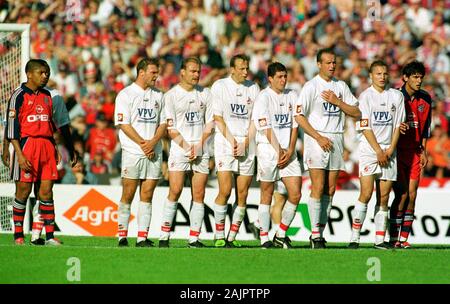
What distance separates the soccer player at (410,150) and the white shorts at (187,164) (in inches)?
107

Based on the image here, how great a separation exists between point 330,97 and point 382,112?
30.3 inches

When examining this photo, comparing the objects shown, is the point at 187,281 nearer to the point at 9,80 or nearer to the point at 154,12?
the point at 9,80

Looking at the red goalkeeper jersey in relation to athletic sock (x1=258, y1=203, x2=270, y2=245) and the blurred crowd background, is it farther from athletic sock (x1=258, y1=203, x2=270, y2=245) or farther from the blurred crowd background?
the blurred crowd background

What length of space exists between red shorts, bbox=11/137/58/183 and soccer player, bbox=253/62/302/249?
2790 mm

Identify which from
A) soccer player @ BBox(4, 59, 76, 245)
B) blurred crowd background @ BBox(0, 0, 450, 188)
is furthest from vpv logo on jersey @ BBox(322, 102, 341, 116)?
blurred crowd background @ BBox(0, 0, 450, 188)

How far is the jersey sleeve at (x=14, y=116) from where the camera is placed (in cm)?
1360

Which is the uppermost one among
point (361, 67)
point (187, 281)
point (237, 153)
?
point (361, 67)

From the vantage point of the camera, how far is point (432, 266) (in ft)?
40.4

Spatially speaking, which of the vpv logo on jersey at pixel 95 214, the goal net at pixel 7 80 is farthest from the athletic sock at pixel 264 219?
the goal net at pixel 7 80

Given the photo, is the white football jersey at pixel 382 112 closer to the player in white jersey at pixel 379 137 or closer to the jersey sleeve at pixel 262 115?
the player in white jersey at pixel 379 137

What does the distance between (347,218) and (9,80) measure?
6.07 metres

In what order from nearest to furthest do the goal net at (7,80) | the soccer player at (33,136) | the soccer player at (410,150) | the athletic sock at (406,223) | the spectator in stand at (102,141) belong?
the soccer player at (33,136), the soccer player at (410,150), the athletic sock at (406,223), the goal net at (7,80), the spectator in stand at (102,141)

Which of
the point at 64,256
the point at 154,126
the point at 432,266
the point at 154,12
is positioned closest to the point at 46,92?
the point at 154,126

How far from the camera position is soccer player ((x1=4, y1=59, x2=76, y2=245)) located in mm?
13609
